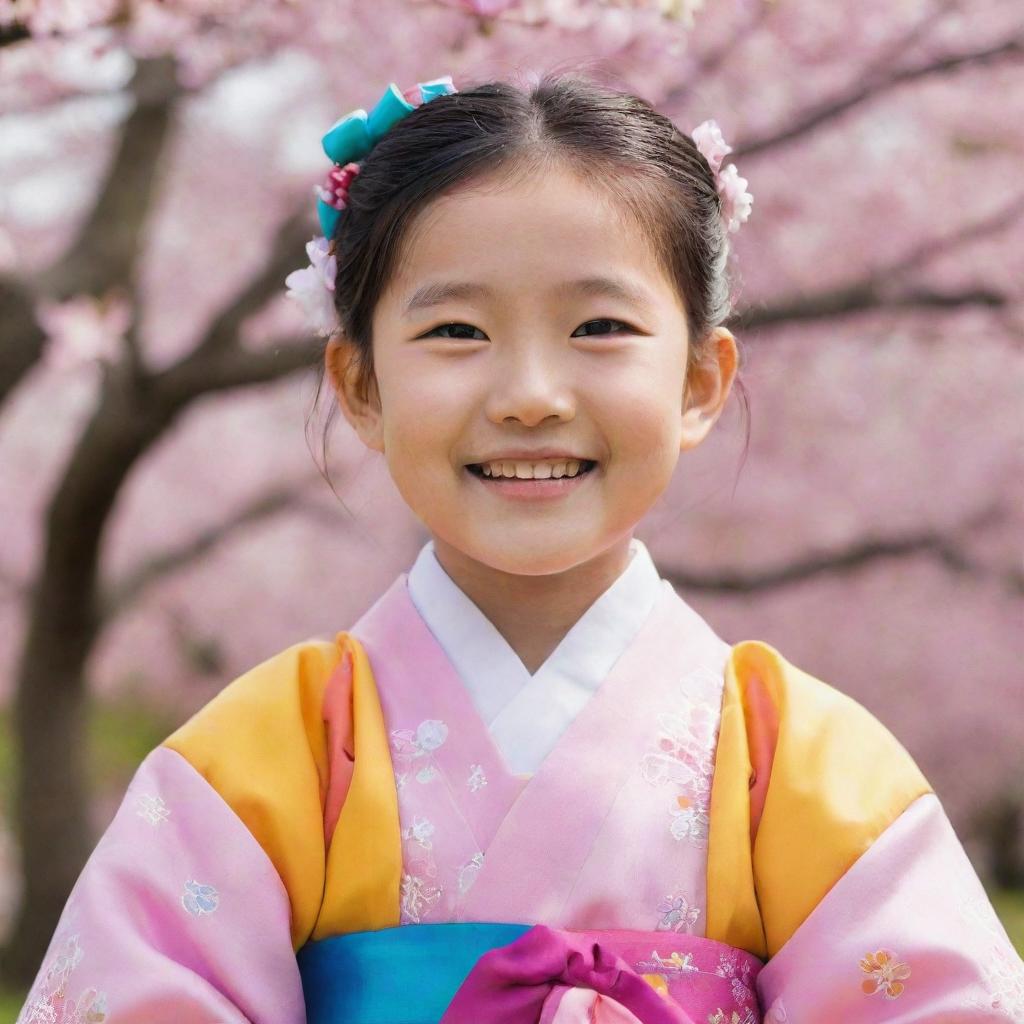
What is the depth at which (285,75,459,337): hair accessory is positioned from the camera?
2.22 m

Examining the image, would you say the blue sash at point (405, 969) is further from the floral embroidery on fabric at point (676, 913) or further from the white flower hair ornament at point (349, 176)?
the white flower hair ornament at point (349, 176)

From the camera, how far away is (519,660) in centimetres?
215

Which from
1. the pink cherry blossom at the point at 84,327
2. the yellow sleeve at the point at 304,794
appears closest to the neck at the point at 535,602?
the yellow sleeve at the point at 304,794

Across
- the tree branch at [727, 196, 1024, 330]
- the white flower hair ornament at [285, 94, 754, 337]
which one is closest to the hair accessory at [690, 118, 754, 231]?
the white flower hair ornament at [285, 94, 754, 337]

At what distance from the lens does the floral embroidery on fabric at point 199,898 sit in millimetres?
1926

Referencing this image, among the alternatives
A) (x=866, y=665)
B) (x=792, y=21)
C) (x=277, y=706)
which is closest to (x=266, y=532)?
(x=866, y=665)

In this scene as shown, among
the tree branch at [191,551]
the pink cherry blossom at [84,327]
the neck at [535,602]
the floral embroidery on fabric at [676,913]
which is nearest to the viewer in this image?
the floral embroidery on fabric at [676,913]

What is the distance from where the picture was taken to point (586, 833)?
6.46ft

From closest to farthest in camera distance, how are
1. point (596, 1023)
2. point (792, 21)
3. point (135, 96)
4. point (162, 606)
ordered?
point (596, 1023) → point (135, 96) → point (792, 21) → point (162, 606)

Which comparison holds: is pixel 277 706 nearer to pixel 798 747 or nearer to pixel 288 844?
pixel 288 844

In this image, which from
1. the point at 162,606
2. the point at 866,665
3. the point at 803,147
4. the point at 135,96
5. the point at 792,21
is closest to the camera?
the point at 135,96

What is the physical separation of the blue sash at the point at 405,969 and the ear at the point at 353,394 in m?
0.68

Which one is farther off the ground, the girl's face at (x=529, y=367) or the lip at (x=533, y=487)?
the girl's face at (x=529, y=367)

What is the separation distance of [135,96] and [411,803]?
137 inches
